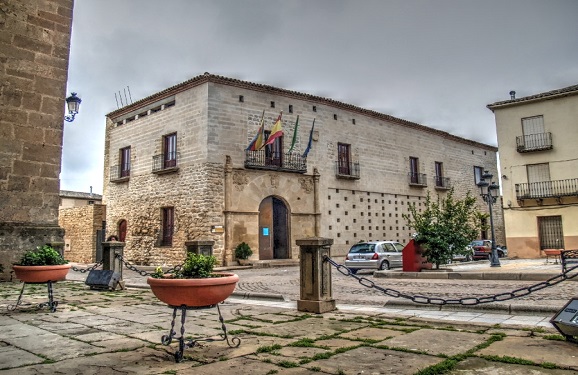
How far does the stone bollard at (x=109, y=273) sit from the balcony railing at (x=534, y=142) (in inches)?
827

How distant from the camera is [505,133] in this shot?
79.6 feet

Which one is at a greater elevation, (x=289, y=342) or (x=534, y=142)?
(x=534, y=142)

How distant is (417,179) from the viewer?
28.8 m

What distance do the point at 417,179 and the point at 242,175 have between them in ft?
43.1

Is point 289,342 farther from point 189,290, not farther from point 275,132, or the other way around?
point 275,132

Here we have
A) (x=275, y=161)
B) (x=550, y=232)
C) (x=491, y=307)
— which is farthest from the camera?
(x=550, y=232)

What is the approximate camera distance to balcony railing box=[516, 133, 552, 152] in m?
22.8

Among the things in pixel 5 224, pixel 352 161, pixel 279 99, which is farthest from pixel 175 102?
pixel 5 224

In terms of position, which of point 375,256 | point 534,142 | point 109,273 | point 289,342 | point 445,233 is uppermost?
point 534,142

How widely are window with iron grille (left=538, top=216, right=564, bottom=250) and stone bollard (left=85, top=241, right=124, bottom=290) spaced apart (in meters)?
21.0

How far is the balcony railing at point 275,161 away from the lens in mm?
21148

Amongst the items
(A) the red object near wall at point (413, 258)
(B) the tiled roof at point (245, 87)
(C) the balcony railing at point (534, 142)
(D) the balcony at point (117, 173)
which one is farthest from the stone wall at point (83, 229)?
(C) the balcony railing at point (534, 142)

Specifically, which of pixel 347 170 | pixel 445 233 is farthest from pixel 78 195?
pixel 445 233

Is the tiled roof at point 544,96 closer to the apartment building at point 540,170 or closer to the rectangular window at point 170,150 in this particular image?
the apartment building at point 540,170
